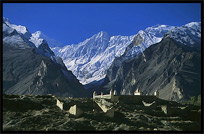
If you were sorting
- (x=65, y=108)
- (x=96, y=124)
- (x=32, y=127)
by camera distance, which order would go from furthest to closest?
(x=65, y=108)
(x=96, y=124)
(x=32, y=127)

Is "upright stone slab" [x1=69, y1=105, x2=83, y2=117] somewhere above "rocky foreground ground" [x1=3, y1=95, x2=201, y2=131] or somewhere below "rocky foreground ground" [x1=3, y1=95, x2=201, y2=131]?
above

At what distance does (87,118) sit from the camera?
159 feet

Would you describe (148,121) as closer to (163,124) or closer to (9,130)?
(163,124)

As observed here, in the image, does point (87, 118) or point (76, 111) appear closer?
point (87, 118)

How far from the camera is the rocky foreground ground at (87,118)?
4422 centimetres

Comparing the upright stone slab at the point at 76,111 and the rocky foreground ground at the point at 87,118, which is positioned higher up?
the upright stone slab at the point at 76,111

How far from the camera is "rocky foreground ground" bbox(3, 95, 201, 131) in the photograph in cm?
4422

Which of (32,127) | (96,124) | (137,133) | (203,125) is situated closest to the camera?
(137,133)

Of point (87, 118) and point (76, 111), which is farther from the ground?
point (76, 111)

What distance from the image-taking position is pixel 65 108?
54.4 meters

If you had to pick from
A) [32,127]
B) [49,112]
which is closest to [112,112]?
[49,112]

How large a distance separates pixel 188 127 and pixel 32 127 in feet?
81.4

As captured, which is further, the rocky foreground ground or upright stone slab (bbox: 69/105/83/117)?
upright stone slab (bbox: 69/105/83/117)

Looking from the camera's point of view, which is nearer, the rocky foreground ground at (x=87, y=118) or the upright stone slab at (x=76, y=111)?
the rocky foreground ground at (x=87, y=118)
